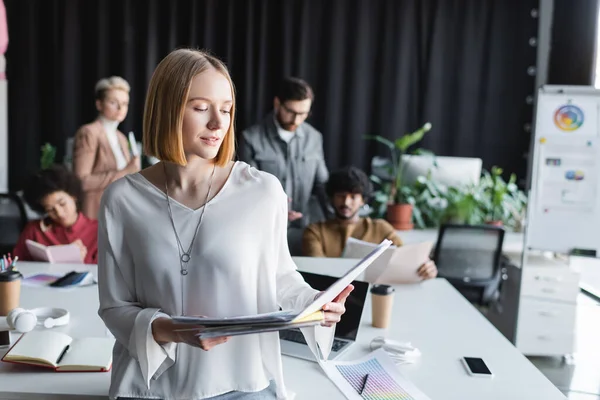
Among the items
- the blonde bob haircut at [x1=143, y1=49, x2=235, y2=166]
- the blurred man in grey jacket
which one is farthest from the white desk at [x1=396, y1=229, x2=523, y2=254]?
the blonde bob haircut at [x1=143, y1=49, x2=235, y2=166]

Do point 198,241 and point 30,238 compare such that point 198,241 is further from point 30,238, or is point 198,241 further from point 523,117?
point 523,117

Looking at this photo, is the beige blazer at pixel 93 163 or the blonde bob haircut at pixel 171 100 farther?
the beige blazer at pixel 93 163

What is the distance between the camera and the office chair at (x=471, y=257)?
3.26 m

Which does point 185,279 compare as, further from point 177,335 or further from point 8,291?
point 8,291

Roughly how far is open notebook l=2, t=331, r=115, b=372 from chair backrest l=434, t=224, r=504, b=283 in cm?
211

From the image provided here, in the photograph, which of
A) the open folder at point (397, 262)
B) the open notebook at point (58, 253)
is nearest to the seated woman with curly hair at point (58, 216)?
the open notebook at point (58, 253)

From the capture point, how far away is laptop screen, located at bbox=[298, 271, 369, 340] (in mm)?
1645

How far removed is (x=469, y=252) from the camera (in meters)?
3.34

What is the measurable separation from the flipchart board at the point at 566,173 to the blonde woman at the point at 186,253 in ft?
8.51

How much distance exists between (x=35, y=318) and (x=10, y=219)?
6.45 feet

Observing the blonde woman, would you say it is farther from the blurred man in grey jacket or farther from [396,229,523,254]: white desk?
[396,229,523,254]: white desk

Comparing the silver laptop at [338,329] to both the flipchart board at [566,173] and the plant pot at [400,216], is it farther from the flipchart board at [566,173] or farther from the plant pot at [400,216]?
the plant pot at [400,216]

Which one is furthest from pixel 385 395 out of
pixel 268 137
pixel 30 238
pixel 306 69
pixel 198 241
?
pixel 306 69

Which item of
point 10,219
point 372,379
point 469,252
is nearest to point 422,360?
point 372,379
